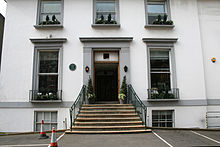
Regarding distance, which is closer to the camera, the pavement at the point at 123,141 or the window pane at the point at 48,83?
the pavement at the point at 123,141

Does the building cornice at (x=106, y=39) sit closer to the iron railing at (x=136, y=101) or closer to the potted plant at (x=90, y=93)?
the potted plant at (x=90, y=93)

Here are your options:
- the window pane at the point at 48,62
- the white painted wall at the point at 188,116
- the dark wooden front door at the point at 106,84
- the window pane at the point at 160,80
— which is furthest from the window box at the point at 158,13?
the window pane at the point at 48,62

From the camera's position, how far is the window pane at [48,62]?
8.83 meters

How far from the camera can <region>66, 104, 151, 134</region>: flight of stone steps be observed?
6412mm

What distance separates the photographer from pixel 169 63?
352 inches

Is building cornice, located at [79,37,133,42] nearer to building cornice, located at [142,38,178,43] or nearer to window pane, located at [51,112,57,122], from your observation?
building cornice, located at [142,38,178,43]

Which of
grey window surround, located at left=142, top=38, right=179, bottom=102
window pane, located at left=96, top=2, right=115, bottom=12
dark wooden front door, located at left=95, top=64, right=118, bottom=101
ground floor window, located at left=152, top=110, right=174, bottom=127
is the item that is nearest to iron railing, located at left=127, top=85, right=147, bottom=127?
ground floor window, located at left=152, top=110, right=174, bottom=127

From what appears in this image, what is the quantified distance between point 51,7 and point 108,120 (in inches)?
286

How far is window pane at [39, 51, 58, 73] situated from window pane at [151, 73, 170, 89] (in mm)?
5454

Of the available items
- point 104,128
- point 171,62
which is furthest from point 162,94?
point 104,128

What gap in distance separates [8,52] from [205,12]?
11.5m

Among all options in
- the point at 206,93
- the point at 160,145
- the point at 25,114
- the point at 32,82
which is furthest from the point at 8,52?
the point at 206,93

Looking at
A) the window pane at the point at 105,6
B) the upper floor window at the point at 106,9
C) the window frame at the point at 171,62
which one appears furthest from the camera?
the window pane at the point at 105,6

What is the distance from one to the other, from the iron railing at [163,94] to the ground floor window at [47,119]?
5153mm
